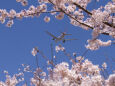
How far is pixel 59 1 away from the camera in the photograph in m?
5.64

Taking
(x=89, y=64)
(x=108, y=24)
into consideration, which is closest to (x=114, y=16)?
(x=108, y=24)

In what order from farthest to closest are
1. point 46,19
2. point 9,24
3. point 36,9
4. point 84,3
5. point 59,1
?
point 46,19, point 9,24, point 36,9, point 84,3, point 59,1

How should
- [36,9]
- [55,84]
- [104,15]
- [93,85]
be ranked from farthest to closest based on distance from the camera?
[36,9] < [104,15] < [55,84] < [93,85]

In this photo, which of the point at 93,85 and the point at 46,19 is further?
the point at 46,19

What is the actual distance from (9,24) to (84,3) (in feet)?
8.23

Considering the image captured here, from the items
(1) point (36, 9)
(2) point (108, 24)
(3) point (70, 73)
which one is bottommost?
(3) point (70, 73)

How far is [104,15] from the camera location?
446cm

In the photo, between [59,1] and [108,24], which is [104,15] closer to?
[108,24]

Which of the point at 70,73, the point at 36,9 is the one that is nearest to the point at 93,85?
the point at 70,73

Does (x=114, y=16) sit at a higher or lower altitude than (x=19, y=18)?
lower

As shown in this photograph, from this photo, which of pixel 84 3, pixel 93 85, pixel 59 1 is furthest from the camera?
pixel 84 3

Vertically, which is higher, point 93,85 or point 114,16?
point 114,16

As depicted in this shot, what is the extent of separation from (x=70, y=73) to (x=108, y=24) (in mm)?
1193

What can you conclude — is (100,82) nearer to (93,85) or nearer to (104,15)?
(93,85)
